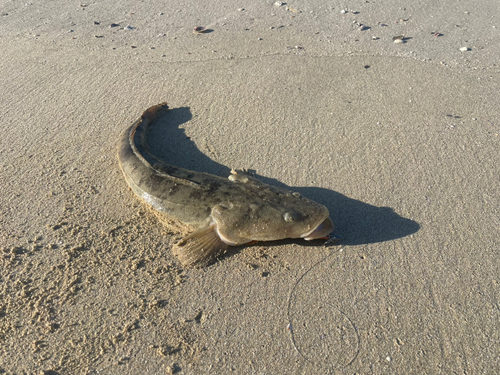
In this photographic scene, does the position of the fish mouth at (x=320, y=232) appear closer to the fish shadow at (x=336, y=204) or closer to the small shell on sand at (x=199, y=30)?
the fish shadow at (x=336, y=204)

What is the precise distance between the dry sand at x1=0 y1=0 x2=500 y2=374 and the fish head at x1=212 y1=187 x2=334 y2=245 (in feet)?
0.55

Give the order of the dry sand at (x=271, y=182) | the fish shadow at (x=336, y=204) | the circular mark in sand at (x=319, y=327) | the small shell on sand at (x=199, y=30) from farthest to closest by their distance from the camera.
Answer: the small shell on sand at (x=199, y=30) < the fish shadow at (x=336, y=204) < the dry sand at (x=271, y=182) < the circular mark in sand at (x=319, y=327)

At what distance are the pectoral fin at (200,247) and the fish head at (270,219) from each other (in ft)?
0.23

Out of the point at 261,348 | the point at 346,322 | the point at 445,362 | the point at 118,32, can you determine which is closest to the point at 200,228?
the point at 261,348

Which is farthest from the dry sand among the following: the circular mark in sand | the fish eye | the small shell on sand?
the fish eye

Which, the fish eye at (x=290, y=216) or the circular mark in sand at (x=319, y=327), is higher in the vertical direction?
the fish eye at (x=290, y=216)

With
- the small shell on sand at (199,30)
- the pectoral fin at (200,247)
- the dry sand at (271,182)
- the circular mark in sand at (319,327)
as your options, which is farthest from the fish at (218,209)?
the small shell on sand at (199,30)

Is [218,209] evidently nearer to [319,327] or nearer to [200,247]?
[200,247]

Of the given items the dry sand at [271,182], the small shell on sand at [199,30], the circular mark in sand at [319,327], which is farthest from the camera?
the small shell on sand at [199,30]

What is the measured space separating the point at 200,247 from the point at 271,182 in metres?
1.12

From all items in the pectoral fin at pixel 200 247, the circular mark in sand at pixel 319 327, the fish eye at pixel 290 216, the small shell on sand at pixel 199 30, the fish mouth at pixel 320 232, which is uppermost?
the small shell on sand at pixel 199 30

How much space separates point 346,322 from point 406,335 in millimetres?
428

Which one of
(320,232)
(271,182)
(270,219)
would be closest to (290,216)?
(270,219)

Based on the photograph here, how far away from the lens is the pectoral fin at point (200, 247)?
313 centimetres
